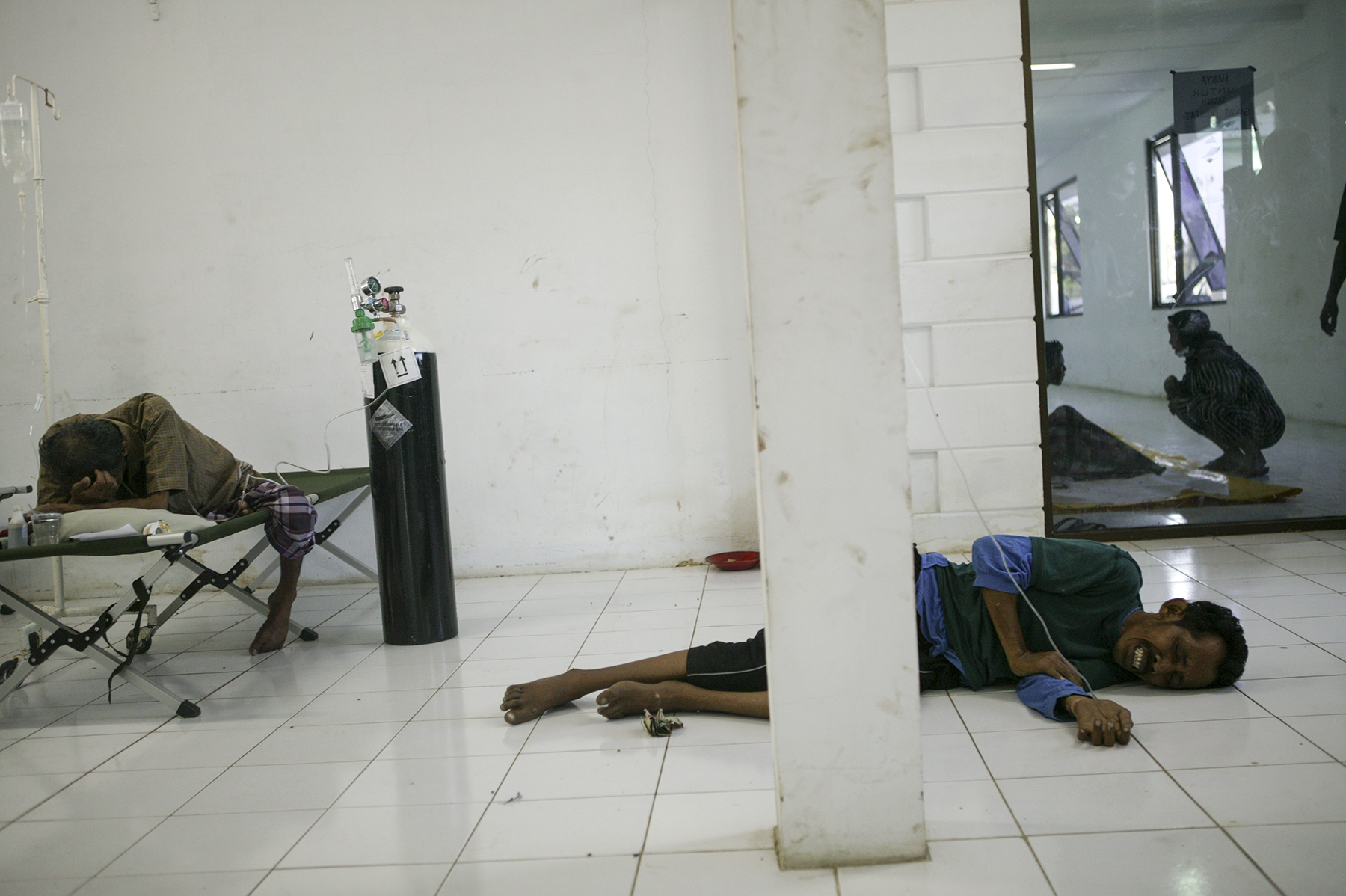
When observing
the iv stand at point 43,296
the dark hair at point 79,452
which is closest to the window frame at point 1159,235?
the dark hair at point 79,452

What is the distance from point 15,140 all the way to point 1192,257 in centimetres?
514

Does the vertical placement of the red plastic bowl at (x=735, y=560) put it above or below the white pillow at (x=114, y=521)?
below

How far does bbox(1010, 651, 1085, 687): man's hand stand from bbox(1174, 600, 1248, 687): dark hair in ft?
0.95

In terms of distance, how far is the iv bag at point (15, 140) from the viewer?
13.0 ft

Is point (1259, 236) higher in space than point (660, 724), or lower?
higher

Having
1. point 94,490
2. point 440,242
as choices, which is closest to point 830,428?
point 94,490

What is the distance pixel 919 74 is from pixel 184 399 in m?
3.69

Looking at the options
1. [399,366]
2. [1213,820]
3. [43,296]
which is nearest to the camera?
[1213,820]

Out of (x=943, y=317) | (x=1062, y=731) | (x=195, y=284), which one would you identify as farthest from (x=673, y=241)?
(x=1062, y=731)

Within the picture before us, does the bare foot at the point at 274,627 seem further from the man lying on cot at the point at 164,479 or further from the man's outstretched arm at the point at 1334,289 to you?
the man's outstretched arm at the point at 1334,289

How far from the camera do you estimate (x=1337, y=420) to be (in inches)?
Result: 177

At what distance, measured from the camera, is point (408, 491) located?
3531mm

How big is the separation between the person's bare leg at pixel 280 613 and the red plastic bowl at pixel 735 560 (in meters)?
1.76

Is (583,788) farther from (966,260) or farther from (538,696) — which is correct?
(966,260)
